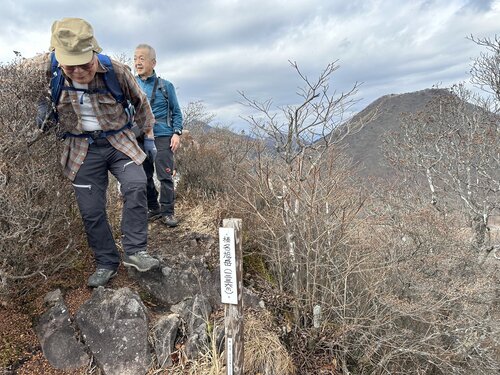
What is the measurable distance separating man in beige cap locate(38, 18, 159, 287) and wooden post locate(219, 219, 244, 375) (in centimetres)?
94

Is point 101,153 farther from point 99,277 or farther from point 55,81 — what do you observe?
point 99,277

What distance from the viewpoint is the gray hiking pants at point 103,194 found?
2.83 metres

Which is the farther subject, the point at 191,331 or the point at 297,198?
the point at 297,198

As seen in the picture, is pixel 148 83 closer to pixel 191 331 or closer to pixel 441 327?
pixel 191 331

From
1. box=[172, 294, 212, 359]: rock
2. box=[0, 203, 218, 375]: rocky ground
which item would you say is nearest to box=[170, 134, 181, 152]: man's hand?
box=[0, 203, 218, 375]: rocky ground

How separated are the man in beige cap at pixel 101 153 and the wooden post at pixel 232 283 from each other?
3.09 ft

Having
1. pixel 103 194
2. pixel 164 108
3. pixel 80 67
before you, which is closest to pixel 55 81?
pixel 80 67

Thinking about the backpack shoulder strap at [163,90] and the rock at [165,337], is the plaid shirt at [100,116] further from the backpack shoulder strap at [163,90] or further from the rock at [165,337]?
the rock at [165,337]

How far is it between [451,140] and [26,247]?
15435mm

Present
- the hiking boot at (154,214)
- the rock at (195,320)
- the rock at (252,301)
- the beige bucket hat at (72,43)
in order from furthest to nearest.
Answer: the hiking boot at (154,214) < the rock at (252,301) < the rock at (195,320) < the beige bucket hat at (72,43)

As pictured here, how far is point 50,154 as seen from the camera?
9.33ft

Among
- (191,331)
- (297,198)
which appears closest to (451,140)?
(297,198)

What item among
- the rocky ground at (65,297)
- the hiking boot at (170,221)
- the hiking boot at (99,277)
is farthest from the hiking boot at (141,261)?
the hiking boot at (170,221)

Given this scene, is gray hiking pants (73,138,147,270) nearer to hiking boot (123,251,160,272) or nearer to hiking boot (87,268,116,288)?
hiking boot (123,251,160,272)
